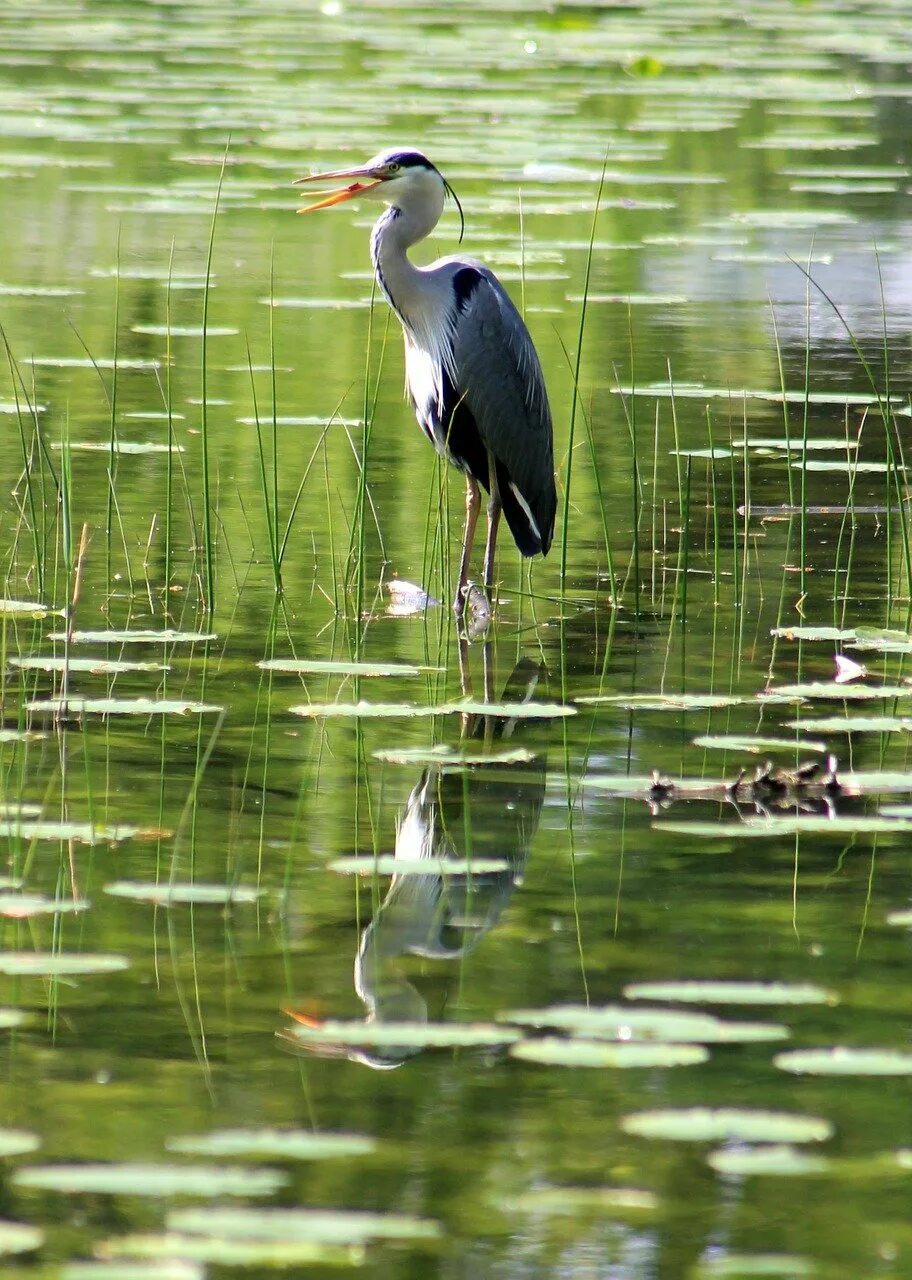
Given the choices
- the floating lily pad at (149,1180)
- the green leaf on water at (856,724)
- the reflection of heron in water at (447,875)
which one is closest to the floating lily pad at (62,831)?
the reflection of heron in water at (447,875)

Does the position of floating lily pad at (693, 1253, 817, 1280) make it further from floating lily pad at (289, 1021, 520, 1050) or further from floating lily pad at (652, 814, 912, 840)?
floating lily pad at (652, 814, 912, 840)

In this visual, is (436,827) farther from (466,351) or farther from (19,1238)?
(466,351)

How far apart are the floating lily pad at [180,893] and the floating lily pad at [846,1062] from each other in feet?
3.33

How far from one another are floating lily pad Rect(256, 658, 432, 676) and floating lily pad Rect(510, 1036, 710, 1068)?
202 cm

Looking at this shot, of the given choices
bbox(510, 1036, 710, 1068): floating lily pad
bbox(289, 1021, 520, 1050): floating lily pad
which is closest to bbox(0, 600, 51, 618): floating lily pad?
bbox(289, 1021, 520, 1050): floating lily pad

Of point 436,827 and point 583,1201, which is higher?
point 436,827

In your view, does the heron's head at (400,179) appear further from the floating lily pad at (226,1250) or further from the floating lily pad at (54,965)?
the floating lily pad at (226,1250)

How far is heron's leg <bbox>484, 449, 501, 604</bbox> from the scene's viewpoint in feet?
20.9

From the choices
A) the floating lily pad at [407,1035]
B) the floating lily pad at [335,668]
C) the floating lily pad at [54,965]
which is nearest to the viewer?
the floating lily pad at [407,1035]

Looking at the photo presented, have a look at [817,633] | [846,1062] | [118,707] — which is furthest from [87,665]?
[846,1062]

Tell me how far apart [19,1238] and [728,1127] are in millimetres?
892

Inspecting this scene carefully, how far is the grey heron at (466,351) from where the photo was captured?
657 cm

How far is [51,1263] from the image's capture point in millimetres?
2551

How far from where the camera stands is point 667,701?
4.97 meters
